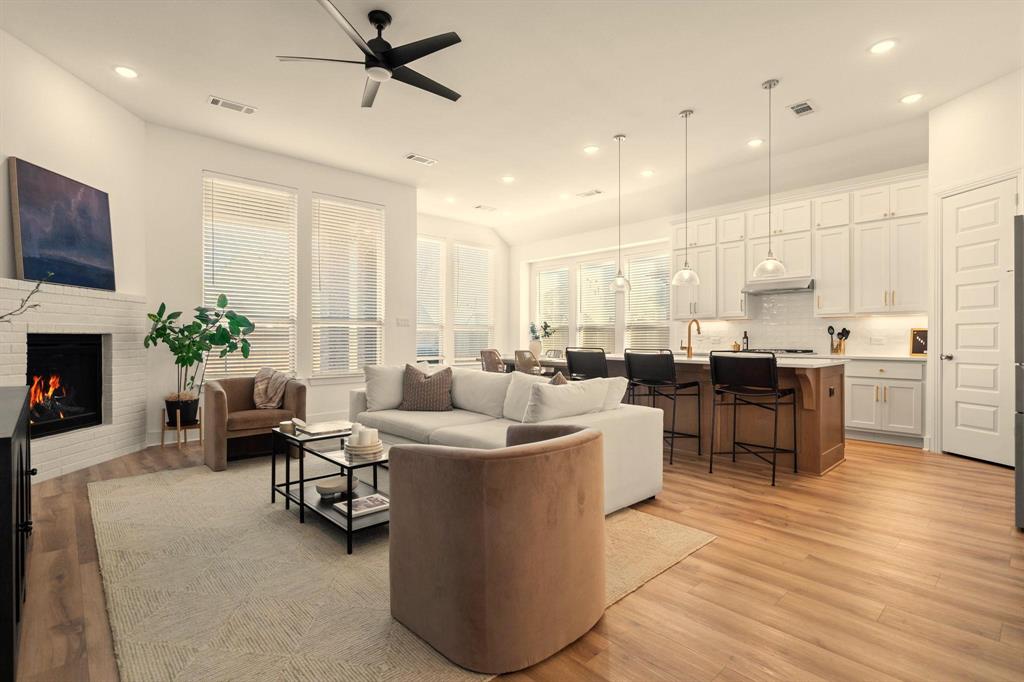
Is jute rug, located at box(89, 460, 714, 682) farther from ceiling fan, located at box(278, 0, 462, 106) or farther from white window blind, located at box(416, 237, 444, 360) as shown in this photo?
white window blind, located at box(416, 237, 444, 360)

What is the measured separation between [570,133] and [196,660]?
4997 mm

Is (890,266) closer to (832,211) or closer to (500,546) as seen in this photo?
(832,211)

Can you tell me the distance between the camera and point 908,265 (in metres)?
5.23

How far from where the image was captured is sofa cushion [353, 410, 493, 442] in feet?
12.0

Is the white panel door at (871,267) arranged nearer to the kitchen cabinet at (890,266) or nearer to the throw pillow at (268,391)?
the kitchen cabinet at (890,266)

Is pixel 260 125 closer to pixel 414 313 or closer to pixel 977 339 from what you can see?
pixel 414 313

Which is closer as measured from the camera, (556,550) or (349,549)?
(556,550)

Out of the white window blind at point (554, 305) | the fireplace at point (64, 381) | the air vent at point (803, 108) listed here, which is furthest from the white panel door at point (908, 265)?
the fireplace at point (64, 381)

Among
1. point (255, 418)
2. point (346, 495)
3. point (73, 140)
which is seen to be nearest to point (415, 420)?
point (346, 495)

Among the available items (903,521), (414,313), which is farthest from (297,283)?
(903,521)

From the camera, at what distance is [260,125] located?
509 centimetres

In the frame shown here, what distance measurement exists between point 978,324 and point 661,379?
109 inches

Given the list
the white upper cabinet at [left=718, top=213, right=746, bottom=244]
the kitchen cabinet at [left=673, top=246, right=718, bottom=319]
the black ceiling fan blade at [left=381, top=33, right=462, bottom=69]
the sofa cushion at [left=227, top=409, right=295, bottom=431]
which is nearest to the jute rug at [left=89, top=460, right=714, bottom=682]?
the sofa cushion at [left=227, top=409, right=295, bottom=431]

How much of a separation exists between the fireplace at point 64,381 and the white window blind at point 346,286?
2.15 m
